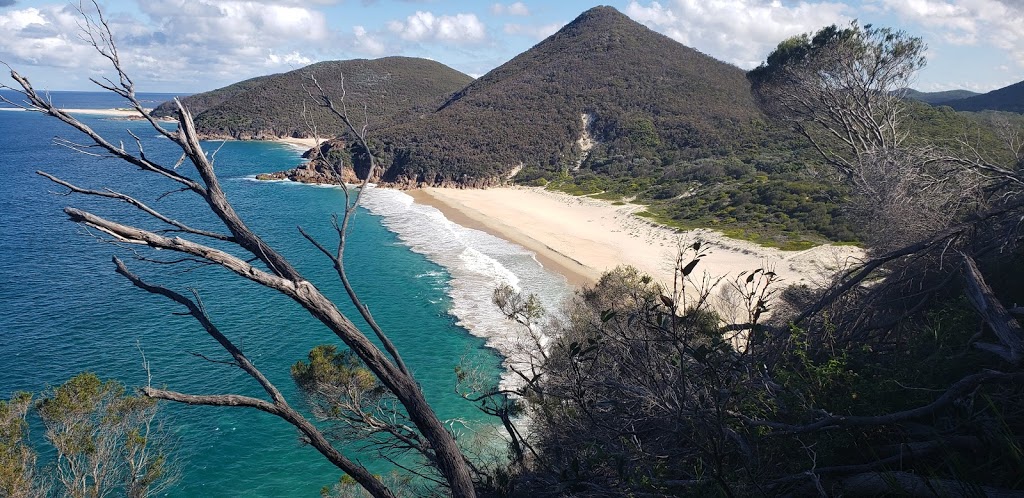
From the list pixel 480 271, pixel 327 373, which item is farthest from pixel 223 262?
pixel 480 271

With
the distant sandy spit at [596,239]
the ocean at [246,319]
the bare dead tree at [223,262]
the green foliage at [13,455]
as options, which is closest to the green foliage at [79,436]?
the green foliage at [13,455]

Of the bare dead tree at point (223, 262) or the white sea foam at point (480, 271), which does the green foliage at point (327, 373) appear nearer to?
the white sea foam at point (480, 271)

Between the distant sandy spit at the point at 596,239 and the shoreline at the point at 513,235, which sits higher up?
the distant sandy spit at the point at 596,239

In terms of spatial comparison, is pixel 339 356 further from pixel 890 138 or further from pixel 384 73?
pixel 384 73

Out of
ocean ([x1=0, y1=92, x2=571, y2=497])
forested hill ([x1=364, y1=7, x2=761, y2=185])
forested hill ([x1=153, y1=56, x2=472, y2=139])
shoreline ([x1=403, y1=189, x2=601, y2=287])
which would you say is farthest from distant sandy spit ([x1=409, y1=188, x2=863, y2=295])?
forested hill ([x1=153, y1=56, x2=472, y2=139])

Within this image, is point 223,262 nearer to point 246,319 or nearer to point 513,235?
point 246,319

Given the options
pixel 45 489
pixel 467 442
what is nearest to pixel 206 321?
pixel 45 489
